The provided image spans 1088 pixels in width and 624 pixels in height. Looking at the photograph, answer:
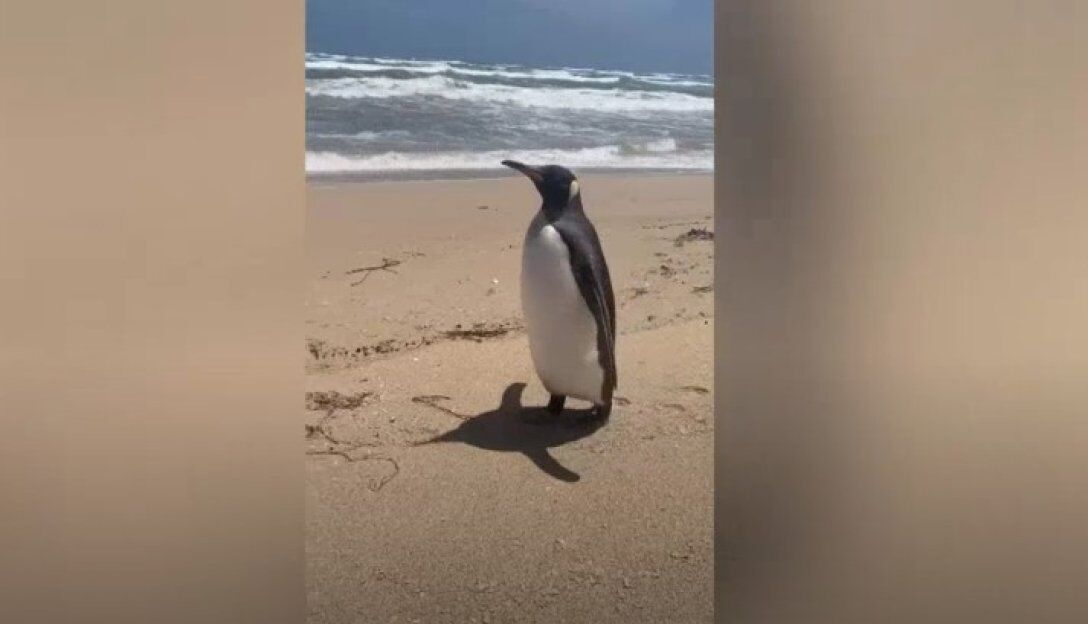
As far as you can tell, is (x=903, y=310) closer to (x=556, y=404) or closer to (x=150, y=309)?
(x=556, y=404)

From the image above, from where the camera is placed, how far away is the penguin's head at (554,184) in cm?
152

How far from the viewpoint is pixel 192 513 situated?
1469 mm

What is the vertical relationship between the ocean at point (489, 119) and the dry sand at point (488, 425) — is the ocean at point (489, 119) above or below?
above

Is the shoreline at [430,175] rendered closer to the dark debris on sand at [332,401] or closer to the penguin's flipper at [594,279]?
the penguin's flipper at [594,279]

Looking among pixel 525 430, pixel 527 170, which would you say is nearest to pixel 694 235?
pixel 527 170

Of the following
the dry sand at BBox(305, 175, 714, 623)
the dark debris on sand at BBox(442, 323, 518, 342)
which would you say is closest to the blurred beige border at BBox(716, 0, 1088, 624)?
the dry sand at BBox(305, 175, 714, 623)

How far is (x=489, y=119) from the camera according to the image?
1564 millimetres

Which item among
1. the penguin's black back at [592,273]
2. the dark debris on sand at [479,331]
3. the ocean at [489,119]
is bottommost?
the dark debris on sand at [479,331]

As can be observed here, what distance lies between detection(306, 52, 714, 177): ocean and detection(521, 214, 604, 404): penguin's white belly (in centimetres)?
15

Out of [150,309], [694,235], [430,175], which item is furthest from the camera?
[694,235]

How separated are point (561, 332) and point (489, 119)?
0.37 meters

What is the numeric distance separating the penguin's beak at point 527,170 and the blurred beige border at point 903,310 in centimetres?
30

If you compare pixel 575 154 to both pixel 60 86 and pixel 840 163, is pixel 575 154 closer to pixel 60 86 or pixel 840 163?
pixel 840 163

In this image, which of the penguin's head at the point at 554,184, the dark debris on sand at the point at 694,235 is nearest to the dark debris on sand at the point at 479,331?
the penguin's head at the point at 554,184
